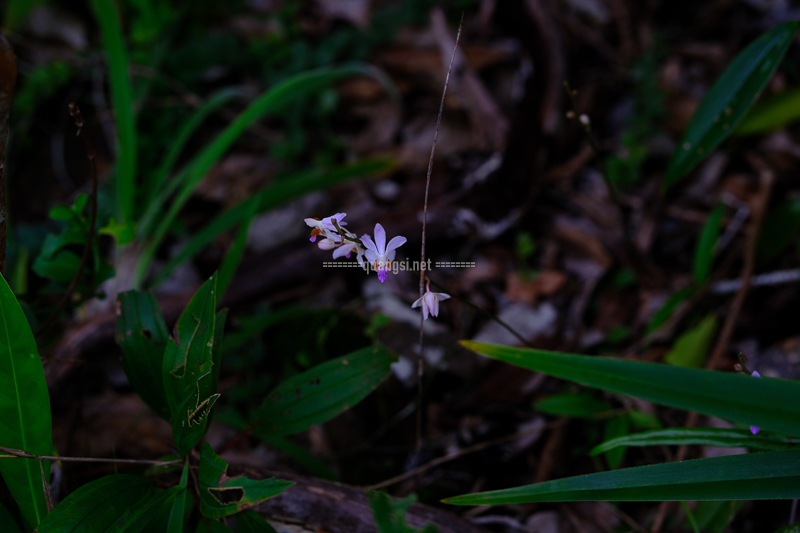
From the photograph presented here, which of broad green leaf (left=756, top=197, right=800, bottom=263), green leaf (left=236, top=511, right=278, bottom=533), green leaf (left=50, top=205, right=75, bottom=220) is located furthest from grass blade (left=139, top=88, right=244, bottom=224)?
broad green leaf (left=756, top=197, right=800, bottom=263)

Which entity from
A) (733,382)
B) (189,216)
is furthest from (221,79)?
(733,382)

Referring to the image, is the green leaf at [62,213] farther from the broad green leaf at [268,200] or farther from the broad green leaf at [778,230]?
the broad green leaf at [778,230]

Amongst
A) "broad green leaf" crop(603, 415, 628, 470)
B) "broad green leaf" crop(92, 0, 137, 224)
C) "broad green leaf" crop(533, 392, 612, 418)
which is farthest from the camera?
"broad green leaf" crop(92, 0, 137, 224)

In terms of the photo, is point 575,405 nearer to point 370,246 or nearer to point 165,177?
point 370,246

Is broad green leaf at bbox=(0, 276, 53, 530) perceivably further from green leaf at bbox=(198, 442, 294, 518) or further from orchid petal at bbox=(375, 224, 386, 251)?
orchid petal at bbox=(375, 224, 386, 251)

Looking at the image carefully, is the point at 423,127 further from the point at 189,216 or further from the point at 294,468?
the point at 294,468

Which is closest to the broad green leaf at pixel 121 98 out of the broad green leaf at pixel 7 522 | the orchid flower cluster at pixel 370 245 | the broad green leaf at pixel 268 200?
the broad green leaf at pixel 268 200
